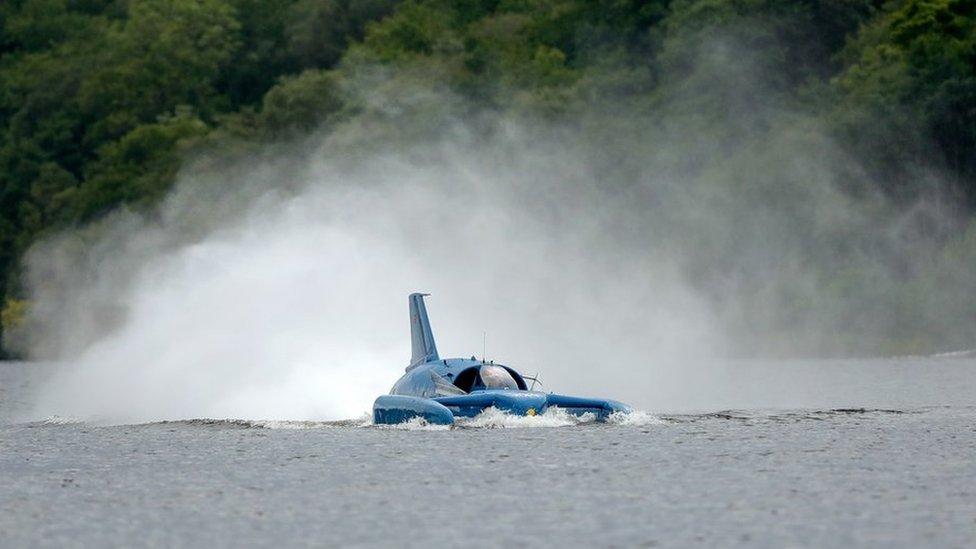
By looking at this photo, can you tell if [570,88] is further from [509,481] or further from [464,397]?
[509,481]

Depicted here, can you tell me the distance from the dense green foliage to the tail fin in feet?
244

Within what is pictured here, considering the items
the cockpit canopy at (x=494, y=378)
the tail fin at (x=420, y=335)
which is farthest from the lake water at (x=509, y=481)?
the tail fin at (x=420, y=335)

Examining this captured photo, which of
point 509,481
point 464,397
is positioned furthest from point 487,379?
point 509,481

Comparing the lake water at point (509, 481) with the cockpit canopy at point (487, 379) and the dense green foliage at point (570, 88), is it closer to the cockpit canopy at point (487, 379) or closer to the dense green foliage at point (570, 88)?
the cockpit canopy at point (487, 379)

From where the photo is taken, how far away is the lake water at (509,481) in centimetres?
3700

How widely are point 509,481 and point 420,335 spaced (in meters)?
20.8

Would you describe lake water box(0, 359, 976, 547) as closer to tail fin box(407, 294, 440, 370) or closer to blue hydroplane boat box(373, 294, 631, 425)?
blue hydroplane boat box(373, 294, 631, 425)

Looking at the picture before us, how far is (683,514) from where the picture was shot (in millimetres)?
39000

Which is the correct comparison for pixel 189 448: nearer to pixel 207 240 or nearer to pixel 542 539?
pixel 542 539

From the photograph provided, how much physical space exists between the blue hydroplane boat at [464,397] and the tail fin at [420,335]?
2849 mm

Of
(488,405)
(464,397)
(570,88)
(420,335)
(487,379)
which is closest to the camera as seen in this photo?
(488,405)

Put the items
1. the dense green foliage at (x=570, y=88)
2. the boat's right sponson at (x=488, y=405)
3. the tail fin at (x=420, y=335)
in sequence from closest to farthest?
the boat's right sponson at (x=488, y=405)
the tail fin at (x=420, y=335)
the dense green foliage at (x=570, y=88)

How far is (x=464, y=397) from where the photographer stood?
2277 inches

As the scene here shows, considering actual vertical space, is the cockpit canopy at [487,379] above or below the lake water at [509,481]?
above
